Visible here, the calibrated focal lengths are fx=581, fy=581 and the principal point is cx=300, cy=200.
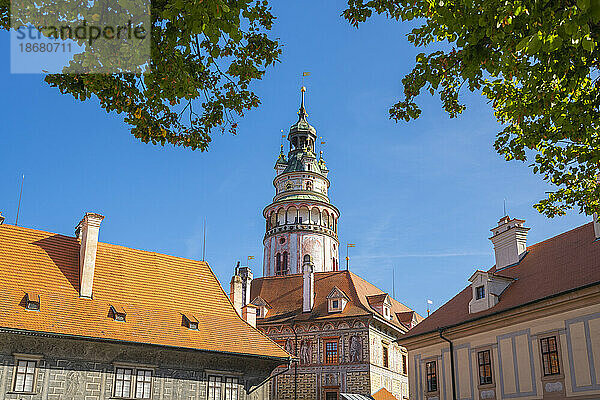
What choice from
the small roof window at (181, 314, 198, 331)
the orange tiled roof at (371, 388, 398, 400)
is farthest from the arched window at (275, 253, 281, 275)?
the small roof window at (181, 314, 198, 331)

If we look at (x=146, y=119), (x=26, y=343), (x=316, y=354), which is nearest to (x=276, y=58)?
(x=146, y=119)

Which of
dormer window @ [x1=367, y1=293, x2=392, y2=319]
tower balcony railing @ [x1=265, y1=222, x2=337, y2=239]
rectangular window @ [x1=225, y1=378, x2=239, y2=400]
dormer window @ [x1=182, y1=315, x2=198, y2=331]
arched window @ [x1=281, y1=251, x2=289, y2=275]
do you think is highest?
tower balcony railing @ [x1=265, y1=222, x2=337, y2=239]

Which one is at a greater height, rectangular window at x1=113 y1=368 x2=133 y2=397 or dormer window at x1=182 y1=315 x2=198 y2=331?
dormer window at x1=182 y1=315 x2=198 y2=331

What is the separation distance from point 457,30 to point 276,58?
2911 mm

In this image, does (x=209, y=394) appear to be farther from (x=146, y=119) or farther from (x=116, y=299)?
(x=146, y=119)

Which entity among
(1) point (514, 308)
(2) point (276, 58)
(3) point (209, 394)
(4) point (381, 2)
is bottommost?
(3) point (209, 394)

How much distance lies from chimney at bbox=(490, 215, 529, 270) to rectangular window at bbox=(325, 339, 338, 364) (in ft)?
46.4

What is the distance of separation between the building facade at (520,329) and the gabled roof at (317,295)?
11865 mm

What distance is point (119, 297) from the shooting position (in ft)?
75.0

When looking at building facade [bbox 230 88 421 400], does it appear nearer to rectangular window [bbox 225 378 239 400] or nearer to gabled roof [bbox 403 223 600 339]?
rectangular window [bbox 225 378 239 400]

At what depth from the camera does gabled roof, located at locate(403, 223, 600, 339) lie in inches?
778

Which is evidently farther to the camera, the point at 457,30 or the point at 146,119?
the point at 146,119

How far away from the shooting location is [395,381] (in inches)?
1513

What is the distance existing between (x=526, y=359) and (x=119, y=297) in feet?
50.1
